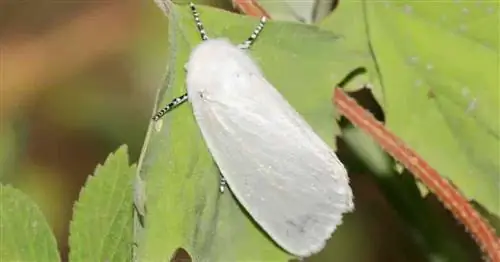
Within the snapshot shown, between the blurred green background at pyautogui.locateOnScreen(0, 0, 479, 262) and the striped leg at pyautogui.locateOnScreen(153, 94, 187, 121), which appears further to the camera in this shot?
the blurred green background at pyautogui.locateOnScreen(0, 0, 479, 262)

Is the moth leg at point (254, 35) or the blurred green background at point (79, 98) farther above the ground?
the moth leg at point (254, 35)

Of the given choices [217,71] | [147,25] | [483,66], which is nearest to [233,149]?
[217,71]

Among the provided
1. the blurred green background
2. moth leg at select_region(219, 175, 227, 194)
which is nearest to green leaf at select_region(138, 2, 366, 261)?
moth leg at select_region(219, 175, 227, 194)

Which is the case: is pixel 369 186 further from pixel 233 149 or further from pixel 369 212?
pixel 233 149

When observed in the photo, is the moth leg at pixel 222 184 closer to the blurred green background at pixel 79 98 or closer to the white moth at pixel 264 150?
the white moth at pixel 264 150

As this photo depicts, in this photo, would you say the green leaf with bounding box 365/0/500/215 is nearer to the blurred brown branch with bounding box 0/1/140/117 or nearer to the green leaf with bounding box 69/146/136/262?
the green leaf with bounding box 69/146/136/262

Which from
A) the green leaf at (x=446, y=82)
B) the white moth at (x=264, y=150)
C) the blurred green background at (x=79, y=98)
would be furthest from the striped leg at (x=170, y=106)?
the blurred green background at (x=79, y=98)
